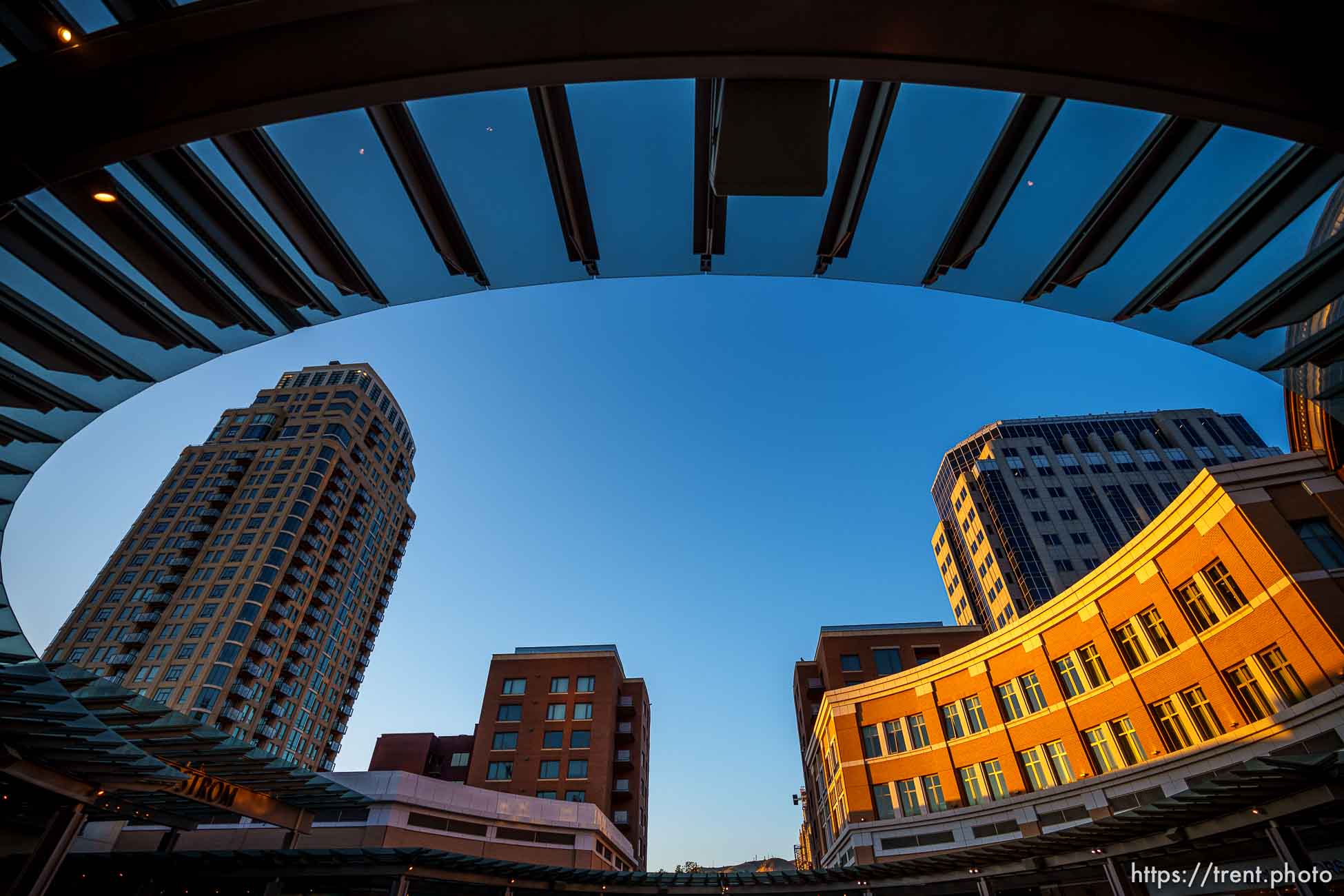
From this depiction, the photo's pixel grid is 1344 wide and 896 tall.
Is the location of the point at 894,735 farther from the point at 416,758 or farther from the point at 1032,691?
the point at 416,758

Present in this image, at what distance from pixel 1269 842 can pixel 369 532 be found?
10152cm

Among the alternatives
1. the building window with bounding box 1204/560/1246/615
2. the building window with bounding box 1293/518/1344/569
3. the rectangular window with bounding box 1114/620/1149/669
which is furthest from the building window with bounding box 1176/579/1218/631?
the building window with bounding box 1293/518/1344/569

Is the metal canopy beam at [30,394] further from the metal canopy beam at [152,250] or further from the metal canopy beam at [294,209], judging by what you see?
the metal canopy beam at [294,209]

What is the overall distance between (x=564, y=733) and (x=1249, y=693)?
158 feet

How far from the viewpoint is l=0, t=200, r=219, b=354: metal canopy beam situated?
3334mm

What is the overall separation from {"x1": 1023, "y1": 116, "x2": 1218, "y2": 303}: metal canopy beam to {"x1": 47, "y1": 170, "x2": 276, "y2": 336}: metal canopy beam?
212 inches

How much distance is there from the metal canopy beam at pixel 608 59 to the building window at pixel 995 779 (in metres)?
38.8

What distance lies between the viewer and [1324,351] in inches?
158

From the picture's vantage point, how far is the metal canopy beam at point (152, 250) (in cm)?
328

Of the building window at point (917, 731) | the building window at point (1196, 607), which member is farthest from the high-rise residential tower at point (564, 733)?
the building window at point (1196, 607)

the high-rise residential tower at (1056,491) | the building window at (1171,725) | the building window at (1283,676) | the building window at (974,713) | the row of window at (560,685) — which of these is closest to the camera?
the building window at (1283,676)

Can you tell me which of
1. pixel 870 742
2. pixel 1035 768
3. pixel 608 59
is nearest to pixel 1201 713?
pixel 1035 768

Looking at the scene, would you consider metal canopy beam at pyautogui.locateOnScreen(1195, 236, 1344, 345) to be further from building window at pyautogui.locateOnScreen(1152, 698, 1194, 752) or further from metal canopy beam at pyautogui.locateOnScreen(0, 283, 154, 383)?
building window at pyautogui.locateOnScreen(1152, 698, 1194, 752)

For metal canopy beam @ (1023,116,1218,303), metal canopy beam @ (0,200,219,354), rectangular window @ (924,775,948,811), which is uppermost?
rectangular window @ (924,775,948,811)
